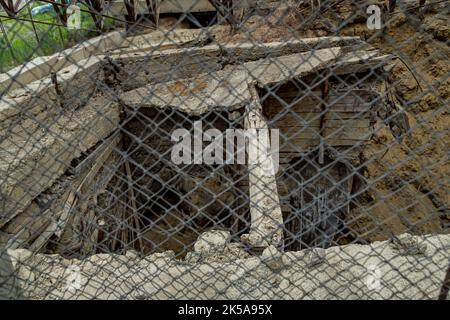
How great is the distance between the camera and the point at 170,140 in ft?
14.8

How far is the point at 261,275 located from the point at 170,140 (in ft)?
9.28

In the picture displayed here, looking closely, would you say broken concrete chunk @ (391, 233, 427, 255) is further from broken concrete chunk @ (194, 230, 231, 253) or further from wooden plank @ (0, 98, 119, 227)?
wooden plank @ (0, 98, 119, 227)

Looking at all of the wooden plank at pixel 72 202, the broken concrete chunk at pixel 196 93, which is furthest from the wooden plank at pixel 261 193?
the wooden plank at pixel 72 202

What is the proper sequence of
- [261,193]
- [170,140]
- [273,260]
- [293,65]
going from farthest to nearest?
[170,140], [293,65], [261,193], [273,260]

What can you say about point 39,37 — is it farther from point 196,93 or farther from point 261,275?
point 261,275

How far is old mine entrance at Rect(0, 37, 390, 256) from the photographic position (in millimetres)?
2770

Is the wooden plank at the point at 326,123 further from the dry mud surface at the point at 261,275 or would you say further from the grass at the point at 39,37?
the dry mud surface at the point at 261,275

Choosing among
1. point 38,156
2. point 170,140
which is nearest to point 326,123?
point 170,140

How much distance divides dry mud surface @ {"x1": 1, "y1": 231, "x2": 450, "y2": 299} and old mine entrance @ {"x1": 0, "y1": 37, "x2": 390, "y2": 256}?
9.3 inches

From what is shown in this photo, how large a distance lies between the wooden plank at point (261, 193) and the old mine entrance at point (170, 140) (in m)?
0.01

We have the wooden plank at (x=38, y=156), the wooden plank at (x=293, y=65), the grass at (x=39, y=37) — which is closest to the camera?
the wooden plank at (x=38, y=156)

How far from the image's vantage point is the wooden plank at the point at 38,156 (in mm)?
2492

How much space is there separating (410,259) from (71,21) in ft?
14.6
